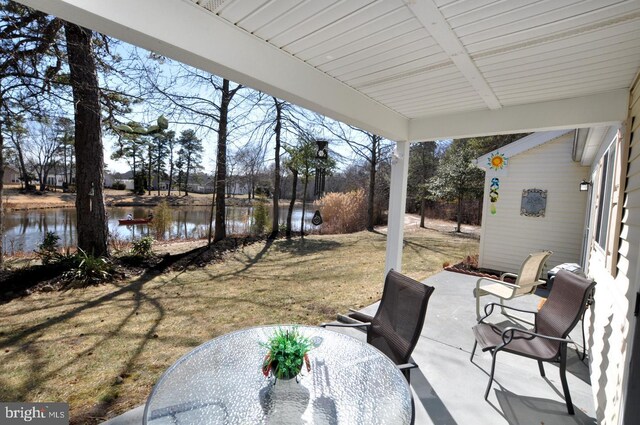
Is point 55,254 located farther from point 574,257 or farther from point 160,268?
point 574,257

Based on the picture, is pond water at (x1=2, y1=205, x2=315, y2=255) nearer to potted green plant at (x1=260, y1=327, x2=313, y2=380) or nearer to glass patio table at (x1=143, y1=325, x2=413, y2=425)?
glass patio table at (x1=143, y1=325, x2=413, y2=425)

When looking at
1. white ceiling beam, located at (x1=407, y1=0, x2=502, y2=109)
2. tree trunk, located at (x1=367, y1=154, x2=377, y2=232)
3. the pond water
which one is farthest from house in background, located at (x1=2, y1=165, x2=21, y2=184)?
white ceiling beam, located at (x1=407, y1=0, x2=502, y2=109)

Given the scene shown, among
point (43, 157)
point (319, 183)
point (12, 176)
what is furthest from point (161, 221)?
point (12, 176)

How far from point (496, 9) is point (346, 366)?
6.82 feet

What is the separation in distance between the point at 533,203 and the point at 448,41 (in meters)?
6.01

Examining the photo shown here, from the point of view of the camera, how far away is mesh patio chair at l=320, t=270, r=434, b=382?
2.04 meters

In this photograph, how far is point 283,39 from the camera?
184 centimetres

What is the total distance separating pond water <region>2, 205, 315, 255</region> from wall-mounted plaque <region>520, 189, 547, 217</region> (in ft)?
24.4

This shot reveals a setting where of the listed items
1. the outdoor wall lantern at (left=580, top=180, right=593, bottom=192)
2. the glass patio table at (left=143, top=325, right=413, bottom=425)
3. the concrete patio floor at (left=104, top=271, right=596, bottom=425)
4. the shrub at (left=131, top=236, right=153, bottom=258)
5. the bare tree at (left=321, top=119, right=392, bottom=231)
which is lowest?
the concrete patio floor at (left=104, top=271, right=596, bottom=425)

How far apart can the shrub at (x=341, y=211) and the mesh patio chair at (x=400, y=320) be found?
9.89 m

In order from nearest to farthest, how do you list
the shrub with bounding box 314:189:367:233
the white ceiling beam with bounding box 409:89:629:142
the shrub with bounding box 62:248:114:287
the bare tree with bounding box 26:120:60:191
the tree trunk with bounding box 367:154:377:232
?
the white ceiling beam with bounding box 409:89:629:142
the shrub with bounding box 62:248:114:287
the tree trunk with bounding box 367:154:377:232
the shrub with bounding box 314:189:367:233
the bare tree with bounding box 26:120:60:191

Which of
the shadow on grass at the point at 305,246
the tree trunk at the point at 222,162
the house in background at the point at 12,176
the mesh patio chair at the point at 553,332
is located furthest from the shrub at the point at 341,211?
the house in background at the point at 12,176

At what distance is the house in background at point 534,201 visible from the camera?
5.99m

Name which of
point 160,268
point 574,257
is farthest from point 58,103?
point 574,257
